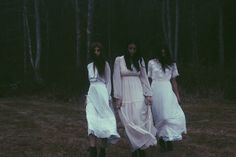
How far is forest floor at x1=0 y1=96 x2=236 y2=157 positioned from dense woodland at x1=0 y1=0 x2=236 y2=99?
5.66 meters

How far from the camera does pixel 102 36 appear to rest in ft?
161

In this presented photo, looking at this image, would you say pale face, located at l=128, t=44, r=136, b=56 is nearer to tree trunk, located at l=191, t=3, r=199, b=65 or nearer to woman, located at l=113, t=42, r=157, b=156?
woman, located at l=113, t=42, r=157, b=156

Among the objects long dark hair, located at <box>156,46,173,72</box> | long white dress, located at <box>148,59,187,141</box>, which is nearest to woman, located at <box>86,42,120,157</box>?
long white dress, located at <box>148,59,187,141</box>

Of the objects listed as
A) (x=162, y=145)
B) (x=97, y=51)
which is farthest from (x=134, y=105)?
(x=162, y=145)

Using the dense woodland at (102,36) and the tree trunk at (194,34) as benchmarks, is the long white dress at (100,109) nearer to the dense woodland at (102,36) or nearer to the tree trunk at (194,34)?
the dense woodland at (102,36)

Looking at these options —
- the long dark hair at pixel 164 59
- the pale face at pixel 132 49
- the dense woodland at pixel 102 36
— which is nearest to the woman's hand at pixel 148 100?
the pale face at pixel 132 49

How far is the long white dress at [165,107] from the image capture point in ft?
Answer: 35.2

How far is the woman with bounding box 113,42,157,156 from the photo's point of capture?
9.66 meters

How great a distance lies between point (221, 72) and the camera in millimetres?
29219

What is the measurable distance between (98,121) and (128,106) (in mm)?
588

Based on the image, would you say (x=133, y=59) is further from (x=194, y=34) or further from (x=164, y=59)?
(x=194, y=34)

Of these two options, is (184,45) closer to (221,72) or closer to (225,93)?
(221,72)

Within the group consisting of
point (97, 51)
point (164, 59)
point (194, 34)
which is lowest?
point (164, 59)

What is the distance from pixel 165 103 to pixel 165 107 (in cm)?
8
